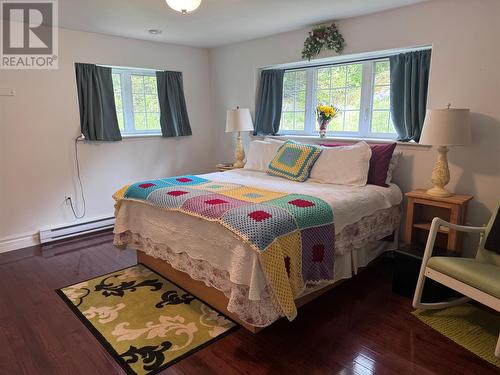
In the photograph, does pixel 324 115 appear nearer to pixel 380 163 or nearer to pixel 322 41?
pixel 322 41

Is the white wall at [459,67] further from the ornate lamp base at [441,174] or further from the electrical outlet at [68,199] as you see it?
the electrical outlet at [68,199]

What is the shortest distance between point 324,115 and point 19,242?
350 centimetres

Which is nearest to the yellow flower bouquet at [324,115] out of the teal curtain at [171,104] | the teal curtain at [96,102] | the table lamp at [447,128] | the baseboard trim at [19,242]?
the table lamp at [447,128]

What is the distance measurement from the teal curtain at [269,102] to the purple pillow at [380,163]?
1.56 m

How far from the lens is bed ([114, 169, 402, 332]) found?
1959mm

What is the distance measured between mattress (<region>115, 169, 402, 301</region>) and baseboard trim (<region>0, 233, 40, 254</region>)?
4.40ft

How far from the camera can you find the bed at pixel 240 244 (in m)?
1.96

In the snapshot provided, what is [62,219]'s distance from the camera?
3.88 meters

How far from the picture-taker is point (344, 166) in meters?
3.08

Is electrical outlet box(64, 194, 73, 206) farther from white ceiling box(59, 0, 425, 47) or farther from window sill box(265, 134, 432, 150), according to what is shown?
window sill box(265, 134, 432, 150)

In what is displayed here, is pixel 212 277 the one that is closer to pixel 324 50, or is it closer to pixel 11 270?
pixel 11 270

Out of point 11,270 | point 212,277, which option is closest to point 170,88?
point 11,270

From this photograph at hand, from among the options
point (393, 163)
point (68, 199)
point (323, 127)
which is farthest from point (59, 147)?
point (393, 163)

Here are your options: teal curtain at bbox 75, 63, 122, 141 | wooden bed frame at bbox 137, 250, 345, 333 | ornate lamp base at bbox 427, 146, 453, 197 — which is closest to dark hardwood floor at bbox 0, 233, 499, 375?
wooden bed frame at bbox 137, 250, 345, 333
